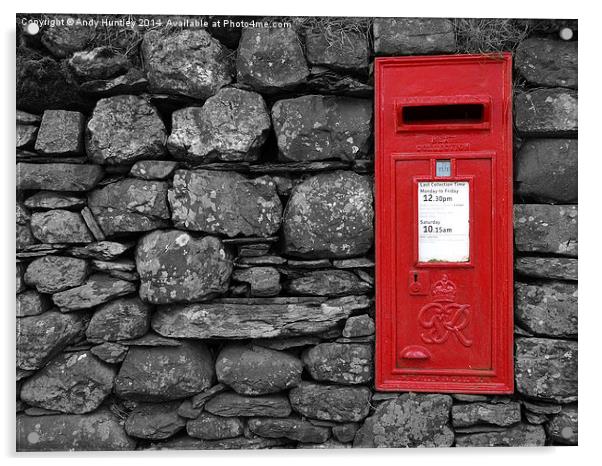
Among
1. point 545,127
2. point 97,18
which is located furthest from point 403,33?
point 97,18

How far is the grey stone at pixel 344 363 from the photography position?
2.74 metres

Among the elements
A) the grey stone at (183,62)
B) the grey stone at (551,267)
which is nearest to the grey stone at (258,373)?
the grey stone at (551,267)

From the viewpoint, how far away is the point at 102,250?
2725 millimetres

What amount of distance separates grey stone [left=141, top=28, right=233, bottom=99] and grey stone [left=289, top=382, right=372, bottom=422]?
5.26ft

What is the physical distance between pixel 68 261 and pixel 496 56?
2360 mm

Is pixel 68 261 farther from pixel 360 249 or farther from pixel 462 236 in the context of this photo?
pixel 462 236

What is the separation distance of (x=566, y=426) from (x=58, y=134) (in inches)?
116

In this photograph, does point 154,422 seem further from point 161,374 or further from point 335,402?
point 335,402

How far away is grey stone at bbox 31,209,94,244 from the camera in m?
2.72

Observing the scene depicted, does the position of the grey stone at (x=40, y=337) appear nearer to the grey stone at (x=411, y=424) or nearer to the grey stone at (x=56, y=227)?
the grey stone at (x=56, y=227)

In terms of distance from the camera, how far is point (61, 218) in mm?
2721

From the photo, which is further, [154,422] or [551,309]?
[154,422]

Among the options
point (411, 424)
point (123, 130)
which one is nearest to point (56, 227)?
point (123, 130)

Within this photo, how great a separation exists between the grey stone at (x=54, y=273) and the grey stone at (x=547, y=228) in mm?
2208
